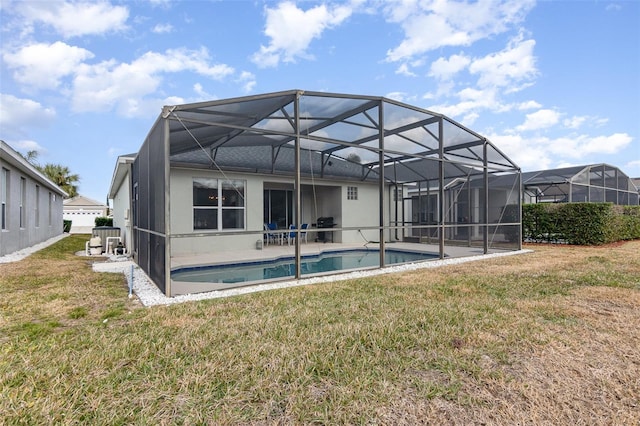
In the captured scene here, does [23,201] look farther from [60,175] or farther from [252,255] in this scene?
[60,175]

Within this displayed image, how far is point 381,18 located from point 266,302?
8.71 metres

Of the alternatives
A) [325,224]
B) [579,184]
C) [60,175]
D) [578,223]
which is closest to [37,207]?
[325,224]

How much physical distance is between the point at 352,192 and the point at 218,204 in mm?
5484

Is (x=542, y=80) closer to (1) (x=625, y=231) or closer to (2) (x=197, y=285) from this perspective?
(1) (x=625, y=231)

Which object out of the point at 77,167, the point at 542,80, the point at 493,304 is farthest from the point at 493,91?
the point at 77,167

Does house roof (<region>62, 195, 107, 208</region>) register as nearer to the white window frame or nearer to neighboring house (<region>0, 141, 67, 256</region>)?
neighboring house (<region>0, 141, 67, 256</region>)

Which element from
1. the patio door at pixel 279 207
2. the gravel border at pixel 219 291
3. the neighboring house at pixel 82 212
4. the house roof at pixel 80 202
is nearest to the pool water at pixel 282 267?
the gravel border at pixel 219 291

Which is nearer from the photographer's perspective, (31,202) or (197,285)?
(197,285)

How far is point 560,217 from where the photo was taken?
1173 cm

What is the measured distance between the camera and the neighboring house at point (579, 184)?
1345 centimetres

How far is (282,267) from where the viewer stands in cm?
866

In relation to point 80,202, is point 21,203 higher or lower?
lower

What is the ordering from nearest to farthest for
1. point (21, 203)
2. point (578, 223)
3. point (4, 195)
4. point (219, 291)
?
point (219, 291) → point (4, 195) → point (21, 203) → point (578, 223)

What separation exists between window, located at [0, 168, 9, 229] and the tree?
21999mm
